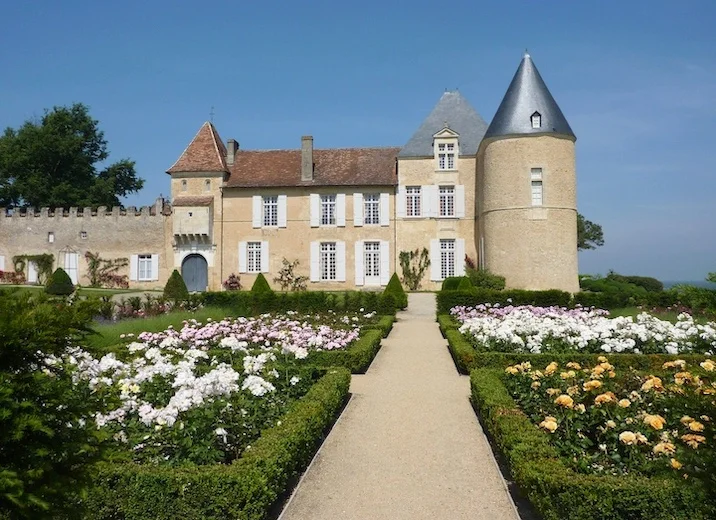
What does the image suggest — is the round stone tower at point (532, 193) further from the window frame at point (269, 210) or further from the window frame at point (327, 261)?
the window frame at point (269, 210)

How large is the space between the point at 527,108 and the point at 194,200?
13.8 metres

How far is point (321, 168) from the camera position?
25688 mm

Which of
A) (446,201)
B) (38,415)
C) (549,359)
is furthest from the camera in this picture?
(446,201)

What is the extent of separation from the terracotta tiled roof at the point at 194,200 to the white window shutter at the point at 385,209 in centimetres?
720

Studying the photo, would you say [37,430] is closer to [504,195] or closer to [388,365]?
[388,365]

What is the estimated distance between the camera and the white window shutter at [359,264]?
2458 centimetres

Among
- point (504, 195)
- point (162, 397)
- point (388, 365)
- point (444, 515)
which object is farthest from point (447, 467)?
point (504, 195)

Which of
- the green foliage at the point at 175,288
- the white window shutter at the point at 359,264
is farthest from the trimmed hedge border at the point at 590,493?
the white window shutter at the point at 359,264

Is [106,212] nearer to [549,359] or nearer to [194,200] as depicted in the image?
[194,200]

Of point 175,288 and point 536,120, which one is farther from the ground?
point 536,120

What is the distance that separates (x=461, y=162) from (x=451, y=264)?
4.27 m

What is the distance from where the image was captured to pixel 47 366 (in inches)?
89.8

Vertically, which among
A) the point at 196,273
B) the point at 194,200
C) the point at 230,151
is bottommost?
the point at 196,273

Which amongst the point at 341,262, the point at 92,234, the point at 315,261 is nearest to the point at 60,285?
the point at 92,234
